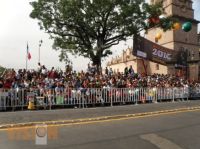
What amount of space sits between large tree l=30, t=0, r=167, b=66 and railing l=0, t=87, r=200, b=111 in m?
16.5

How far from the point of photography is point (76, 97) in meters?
22.9

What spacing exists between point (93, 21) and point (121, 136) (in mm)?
33976

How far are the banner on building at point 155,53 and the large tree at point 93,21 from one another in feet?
16.4

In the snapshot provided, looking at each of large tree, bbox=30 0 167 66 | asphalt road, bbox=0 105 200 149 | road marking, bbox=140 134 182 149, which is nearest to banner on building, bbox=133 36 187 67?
large tree, bbox=30 0 167 66

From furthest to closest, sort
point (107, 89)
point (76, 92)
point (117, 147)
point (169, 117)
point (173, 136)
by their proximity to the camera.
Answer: point (107, 89), point (76, 92), point (169, 117), point (173, 136), point (117, 147)

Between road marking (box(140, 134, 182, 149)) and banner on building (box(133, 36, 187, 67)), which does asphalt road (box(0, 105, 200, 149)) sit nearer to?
road marking (box(140, 134, 182, 149))

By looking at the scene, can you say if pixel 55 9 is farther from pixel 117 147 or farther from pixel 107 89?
pixel 117 147

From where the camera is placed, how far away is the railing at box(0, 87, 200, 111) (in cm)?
2062

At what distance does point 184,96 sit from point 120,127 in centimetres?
1920

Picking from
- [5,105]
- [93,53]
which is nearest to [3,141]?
[5,105]

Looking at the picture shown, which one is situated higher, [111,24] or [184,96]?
[111,24]

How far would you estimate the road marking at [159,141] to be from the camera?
1071cm

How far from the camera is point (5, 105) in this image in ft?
66.0

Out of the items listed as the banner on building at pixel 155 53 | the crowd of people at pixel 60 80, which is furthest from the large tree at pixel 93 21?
the crowd of people at pixel 60 80
